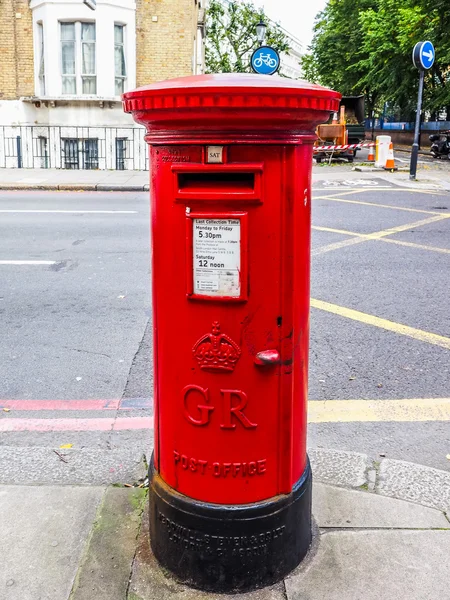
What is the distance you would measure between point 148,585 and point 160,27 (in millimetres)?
20329

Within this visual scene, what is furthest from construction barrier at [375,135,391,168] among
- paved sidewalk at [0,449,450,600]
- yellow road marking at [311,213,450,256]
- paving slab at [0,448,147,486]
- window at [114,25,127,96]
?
paving slab at [0,448,147,486]

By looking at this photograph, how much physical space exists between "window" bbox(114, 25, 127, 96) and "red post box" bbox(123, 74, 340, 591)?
19698mm

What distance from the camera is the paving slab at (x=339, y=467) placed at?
→ 303 cm

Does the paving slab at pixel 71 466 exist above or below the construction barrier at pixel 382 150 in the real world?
below

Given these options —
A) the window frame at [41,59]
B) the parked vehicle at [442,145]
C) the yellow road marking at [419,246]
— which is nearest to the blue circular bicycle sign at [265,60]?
the yellow road marking at [419,246]

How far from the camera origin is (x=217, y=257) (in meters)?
2.07

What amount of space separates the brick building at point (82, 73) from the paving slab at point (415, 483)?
1790cm

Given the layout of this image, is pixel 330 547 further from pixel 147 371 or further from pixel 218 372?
pixel 147 371

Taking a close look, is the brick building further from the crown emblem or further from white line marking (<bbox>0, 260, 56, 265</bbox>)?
the crown emblem

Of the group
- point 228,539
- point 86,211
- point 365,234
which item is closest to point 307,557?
point 228,539

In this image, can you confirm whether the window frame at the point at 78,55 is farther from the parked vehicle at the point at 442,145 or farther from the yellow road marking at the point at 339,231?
the parked vehicle at the point at 442,145

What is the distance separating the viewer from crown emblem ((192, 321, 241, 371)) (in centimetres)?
212

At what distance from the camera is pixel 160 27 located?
66.4 ft

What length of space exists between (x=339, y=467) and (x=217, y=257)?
1.54 meters
